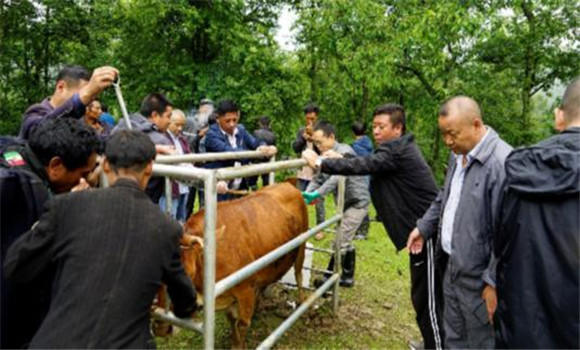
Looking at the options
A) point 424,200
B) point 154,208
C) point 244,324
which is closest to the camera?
point 154,208

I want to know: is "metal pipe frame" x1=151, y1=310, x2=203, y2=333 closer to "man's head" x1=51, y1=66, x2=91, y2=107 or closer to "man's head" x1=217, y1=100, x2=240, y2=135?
"man's head" x1=51, y1=66, x2=91, y2=107

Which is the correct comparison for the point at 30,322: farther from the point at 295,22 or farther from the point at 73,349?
the point at 295,22

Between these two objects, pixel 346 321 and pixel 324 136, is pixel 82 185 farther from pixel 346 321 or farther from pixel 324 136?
pixel 324 136

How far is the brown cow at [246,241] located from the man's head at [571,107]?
200 cm

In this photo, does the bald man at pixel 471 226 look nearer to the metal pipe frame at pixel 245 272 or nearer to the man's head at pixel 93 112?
the metal pipe frame at pixel 245 272

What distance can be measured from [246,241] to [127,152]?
167cm

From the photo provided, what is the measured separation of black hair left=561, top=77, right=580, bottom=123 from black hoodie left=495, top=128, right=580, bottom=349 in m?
0.12

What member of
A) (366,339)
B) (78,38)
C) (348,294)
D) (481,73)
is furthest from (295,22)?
(366,339)

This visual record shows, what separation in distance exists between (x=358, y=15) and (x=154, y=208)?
1115 cm

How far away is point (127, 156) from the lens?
6.22ft

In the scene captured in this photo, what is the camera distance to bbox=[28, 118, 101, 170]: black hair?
195 centimetres

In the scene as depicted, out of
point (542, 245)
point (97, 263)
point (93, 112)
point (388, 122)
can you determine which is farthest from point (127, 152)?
point (93, 112)

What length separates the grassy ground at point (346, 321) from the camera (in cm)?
398

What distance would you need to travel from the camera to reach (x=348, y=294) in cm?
523
